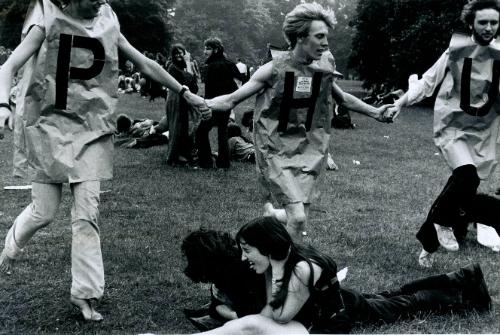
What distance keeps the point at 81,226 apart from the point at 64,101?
83 centimetres

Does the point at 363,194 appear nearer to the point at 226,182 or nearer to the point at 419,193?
the point at 419,193

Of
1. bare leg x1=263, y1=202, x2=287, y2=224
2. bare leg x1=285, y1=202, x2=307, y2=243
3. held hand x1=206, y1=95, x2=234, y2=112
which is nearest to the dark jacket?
held hand x1=206, y1=95, x2=234, y2=112

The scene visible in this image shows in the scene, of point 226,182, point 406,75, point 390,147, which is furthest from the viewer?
point 406,75

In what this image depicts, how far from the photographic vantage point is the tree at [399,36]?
96.6 ft

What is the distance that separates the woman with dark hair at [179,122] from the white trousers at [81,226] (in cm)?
792

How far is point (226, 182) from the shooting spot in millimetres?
11102

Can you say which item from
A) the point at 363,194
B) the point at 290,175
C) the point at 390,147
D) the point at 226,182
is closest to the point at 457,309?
the point at 290,175

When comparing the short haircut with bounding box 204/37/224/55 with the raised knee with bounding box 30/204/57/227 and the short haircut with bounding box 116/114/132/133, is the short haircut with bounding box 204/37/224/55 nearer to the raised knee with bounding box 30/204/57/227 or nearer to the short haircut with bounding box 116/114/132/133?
the short haircut with bounding box 116/114/132/133

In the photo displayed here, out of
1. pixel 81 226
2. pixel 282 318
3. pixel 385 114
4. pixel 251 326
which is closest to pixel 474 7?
pixel 385 114

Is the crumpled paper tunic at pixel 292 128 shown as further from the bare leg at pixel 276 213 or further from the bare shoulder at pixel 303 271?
the bare shoulder at pixel 303 271

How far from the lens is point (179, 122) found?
1290 cm

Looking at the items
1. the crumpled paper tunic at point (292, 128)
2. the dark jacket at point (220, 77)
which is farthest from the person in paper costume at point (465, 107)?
the dark jacket at point (220, 77)

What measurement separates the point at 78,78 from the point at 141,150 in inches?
392

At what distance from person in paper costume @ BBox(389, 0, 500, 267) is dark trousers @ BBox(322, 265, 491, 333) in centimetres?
124
